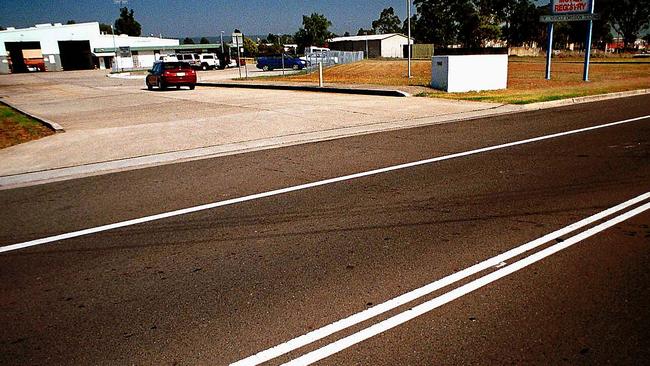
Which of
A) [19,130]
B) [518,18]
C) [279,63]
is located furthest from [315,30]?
[19,130]

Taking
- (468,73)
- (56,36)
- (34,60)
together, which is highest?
(56,36)

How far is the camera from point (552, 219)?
17.6 ft

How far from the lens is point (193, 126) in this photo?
1334cm

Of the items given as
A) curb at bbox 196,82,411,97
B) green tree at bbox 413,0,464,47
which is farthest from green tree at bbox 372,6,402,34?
curb at bbox 196,82,411,97

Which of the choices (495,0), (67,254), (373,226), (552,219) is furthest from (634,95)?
(495,0)

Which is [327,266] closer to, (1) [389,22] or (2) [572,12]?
(2) [572,12]

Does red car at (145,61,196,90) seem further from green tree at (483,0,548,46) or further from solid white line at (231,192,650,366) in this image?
green tree at (483,0,548,46)

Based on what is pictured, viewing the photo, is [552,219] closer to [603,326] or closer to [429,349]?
[603,326]

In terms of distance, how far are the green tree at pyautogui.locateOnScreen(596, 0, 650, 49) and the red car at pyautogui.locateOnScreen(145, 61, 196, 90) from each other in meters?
85.8

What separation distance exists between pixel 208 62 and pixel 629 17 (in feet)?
256

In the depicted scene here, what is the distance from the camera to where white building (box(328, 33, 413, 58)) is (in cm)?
9150

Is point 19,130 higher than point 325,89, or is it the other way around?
point 325,89

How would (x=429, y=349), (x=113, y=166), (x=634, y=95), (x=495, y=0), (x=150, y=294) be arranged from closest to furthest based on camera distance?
1. (x=429, y=349)
2. (x=150, y=294)
3. (x=113, y=166)
4. (x=634, y=95)
5. (x=495, y=0)

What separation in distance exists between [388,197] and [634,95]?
16835 millimetres
